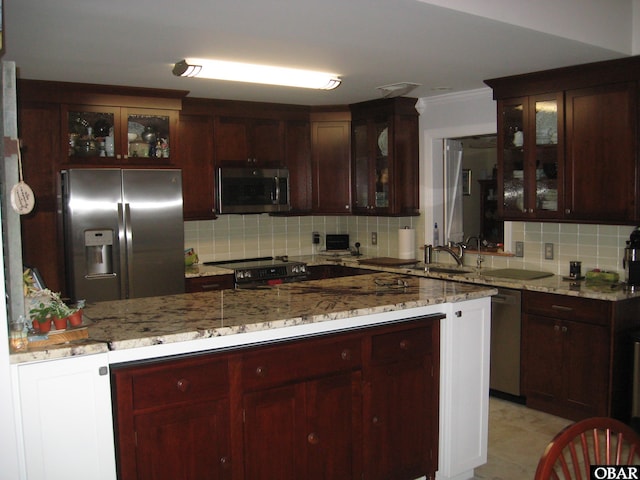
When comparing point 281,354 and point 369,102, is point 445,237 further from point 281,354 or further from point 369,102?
point 281,354

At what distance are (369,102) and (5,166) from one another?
3832mm

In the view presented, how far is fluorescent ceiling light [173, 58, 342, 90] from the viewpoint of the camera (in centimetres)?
376

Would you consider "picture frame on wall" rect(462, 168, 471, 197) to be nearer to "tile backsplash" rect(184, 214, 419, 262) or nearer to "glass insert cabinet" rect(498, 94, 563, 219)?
→ "tile backsplash" rect(184, 214, 419, 262)

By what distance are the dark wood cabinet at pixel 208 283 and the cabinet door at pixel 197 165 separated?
564mm

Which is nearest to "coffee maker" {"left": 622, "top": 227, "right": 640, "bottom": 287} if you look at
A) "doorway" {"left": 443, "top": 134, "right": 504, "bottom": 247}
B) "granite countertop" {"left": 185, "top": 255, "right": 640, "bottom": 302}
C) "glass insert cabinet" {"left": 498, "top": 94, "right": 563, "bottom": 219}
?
"granite countertop" {"left": 185, "top": 255, "right": 640, "bottom": 302}

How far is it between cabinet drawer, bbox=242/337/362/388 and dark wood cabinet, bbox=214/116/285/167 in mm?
3033

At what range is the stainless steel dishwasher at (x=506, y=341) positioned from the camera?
4316 millimetres

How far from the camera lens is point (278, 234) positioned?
619 centimetres

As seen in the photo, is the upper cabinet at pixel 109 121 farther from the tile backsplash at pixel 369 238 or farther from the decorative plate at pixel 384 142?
the decorative plate at pixel 384 142

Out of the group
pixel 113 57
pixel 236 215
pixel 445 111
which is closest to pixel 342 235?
pixel 236 215

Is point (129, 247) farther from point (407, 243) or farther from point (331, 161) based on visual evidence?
point (407, 243)

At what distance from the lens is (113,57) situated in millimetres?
3682

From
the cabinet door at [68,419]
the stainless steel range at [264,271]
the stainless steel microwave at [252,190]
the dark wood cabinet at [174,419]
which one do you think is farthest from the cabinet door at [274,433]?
the stainless steel microwave at [252,190]

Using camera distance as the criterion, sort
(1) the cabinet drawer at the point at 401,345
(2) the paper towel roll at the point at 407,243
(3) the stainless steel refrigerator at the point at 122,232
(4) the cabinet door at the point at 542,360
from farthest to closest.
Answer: (2) the paper towel roll at the point at 407,243
(3) the stainless steel refrigerator at the point at 122,232
(4) the cabinet door at the point at 542,360
(1) the cabinet drawer at the point at 401,345
